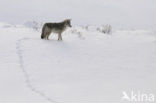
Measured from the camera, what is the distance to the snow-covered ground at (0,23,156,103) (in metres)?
4.35

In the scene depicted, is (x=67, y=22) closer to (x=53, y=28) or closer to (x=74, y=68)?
(x=53, y=28)

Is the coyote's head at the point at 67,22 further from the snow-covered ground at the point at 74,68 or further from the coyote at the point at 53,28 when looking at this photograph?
the snow-covered ground at the point at 74,68

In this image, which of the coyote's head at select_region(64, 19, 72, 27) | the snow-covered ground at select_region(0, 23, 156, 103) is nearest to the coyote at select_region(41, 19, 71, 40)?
the coyote's head at select_region(64, 19, 72, 27)

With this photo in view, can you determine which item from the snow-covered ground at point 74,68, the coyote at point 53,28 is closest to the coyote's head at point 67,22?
the coyote at point 53,28

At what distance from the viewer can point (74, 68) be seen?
18.6 ft

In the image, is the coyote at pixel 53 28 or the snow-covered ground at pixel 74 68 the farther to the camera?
the coyote at pixel 53 28

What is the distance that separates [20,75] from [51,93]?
1.05 metres

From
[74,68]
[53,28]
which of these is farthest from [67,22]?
[74,68]

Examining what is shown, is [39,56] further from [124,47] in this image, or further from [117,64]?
[124,47]

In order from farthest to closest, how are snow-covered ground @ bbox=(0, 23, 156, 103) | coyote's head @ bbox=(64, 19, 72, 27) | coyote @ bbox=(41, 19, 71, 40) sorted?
coyote's head @ bbox=(64, 19, 72, 27), coyote @ bbox=(41, 19, 71, 40), snow-covered ground @ bbox=(0, 23, 156, 103)

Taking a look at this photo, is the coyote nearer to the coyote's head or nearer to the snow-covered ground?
the coyote's head

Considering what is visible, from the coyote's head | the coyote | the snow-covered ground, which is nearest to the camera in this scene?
the snow-covered ground

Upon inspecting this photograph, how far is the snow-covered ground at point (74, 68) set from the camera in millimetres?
4348

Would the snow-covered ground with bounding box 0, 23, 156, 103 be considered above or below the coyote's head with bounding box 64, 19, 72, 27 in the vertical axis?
below
